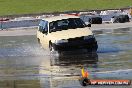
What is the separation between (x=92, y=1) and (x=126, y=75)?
162 ft

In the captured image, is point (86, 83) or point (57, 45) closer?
point (86, 83)

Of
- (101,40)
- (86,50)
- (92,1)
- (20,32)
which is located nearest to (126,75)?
(86,50)

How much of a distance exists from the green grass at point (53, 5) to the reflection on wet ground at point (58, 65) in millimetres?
32265

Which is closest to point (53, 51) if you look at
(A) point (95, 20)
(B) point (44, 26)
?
(B) point (44, 26)

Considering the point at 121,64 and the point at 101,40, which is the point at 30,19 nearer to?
the point at 101,40

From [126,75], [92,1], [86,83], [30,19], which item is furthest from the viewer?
[92,1]

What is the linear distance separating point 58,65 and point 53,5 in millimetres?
44054

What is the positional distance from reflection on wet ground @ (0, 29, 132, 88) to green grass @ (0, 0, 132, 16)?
106 ft

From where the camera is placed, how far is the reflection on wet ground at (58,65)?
46.6 feet

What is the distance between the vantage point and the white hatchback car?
19.7 metres

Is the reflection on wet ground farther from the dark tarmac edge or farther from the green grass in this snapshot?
the green grass

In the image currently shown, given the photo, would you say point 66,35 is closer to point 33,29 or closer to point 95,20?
point 33,29

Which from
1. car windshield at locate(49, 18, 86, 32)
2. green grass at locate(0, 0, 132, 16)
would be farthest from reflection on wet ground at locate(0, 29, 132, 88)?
green grass at locate(0, 0, 132, 16)

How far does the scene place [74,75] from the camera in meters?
14.9
